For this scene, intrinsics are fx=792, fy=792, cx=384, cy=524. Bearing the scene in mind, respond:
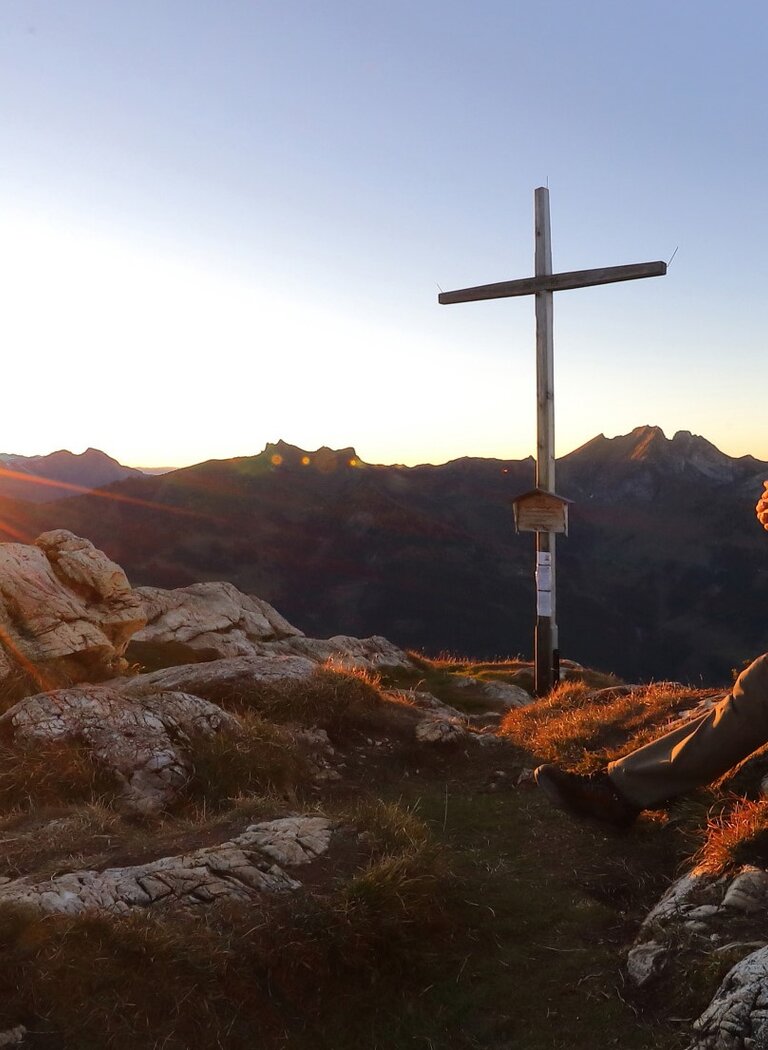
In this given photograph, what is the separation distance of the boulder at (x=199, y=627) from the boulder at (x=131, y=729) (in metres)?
7.20

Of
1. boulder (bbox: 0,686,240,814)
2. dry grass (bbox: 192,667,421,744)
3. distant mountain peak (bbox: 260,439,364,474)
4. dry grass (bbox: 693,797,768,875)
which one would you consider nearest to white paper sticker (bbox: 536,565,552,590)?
dry grass (bbox: 192,667,421,744)

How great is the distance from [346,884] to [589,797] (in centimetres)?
200

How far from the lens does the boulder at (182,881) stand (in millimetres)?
4320

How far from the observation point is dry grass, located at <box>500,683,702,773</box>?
7.74 m

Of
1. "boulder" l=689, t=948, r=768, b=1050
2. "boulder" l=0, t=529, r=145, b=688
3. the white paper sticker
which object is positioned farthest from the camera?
the white paper sticker

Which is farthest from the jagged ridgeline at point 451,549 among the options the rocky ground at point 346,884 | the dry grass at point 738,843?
the dry grass at point 738,843

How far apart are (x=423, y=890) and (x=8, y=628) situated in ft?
26.7

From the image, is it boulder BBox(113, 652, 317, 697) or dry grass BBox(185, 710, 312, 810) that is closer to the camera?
dry grass BBox(185, 710, 312, 810)

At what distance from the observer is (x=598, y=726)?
8.49 metres

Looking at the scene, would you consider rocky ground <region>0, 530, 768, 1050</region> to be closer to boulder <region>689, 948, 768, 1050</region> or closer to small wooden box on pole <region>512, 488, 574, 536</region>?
boulder <region>689, 948, 768, 1050</region>

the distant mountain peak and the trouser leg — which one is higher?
the distant mountain peak

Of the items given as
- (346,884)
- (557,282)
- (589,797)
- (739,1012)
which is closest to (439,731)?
(589,797)

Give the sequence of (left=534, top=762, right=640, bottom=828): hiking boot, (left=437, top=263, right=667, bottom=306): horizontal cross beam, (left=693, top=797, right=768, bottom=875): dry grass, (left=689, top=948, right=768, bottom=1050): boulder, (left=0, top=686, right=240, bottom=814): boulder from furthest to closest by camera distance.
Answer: (left=437, top=263, right=667, bottom=306): horizontal cross beam → (left=0, top=686, right=240, bottom=814): boulder → (left=534, top=762, right=640, bottom=828): hiking boot → (left=693, top=797, right=768, bottom=875): dry grass → (left=689, top=948, right=768, bottom=1050): boulder

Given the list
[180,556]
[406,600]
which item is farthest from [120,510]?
[406,600]
